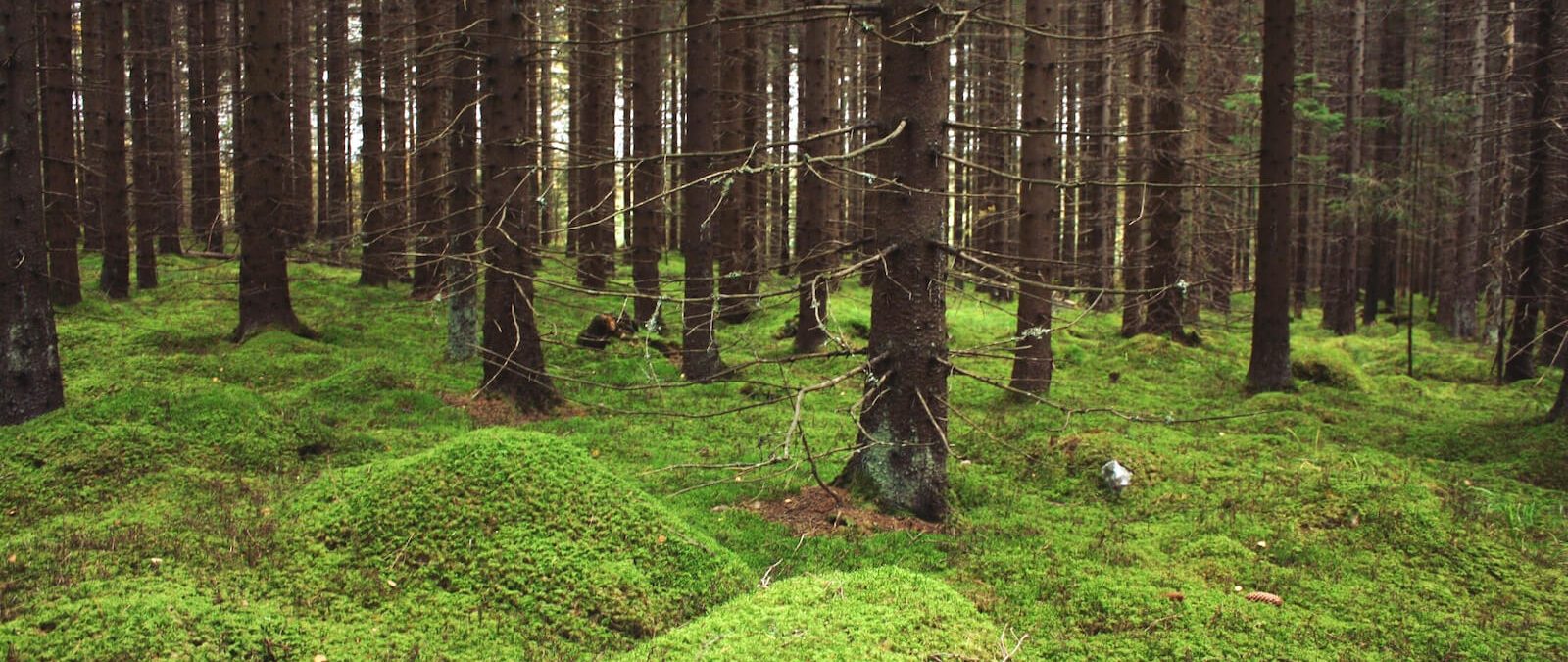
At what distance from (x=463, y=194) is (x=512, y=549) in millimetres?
7561

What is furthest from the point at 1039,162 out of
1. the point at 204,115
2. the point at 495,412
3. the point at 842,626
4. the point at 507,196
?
the point at 204,115

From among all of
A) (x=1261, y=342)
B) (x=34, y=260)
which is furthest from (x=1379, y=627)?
(x=34, y=260)

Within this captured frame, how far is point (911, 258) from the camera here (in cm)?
585

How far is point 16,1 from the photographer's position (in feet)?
23.1

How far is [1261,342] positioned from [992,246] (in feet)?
42.9

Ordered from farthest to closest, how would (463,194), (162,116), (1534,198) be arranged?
(162,116) < (1534,198) < (463,194)

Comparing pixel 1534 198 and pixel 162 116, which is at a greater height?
pixel 162 116

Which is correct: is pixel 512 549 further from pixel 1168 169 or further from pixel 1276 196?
pixel 1168 169

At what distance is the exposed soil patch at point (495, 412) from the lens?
30.7ft

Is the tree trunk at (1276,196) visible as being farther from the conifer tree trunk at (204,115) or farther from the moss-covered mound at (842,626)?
the conifer tree trunk at (204,115)

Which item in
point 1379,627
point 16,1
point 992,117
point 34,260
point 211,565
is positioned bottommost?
point 1379,627

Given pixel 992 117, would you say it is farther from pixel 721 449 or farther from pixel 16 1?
pixel 16 1

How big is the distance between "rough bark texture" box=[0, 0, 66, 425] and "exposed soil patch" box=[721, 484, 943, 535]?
20.7 ft

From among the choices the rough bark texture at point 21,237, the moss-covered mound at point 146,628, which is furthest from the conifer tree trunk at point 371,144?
the moss-covered mound at point 146,628
